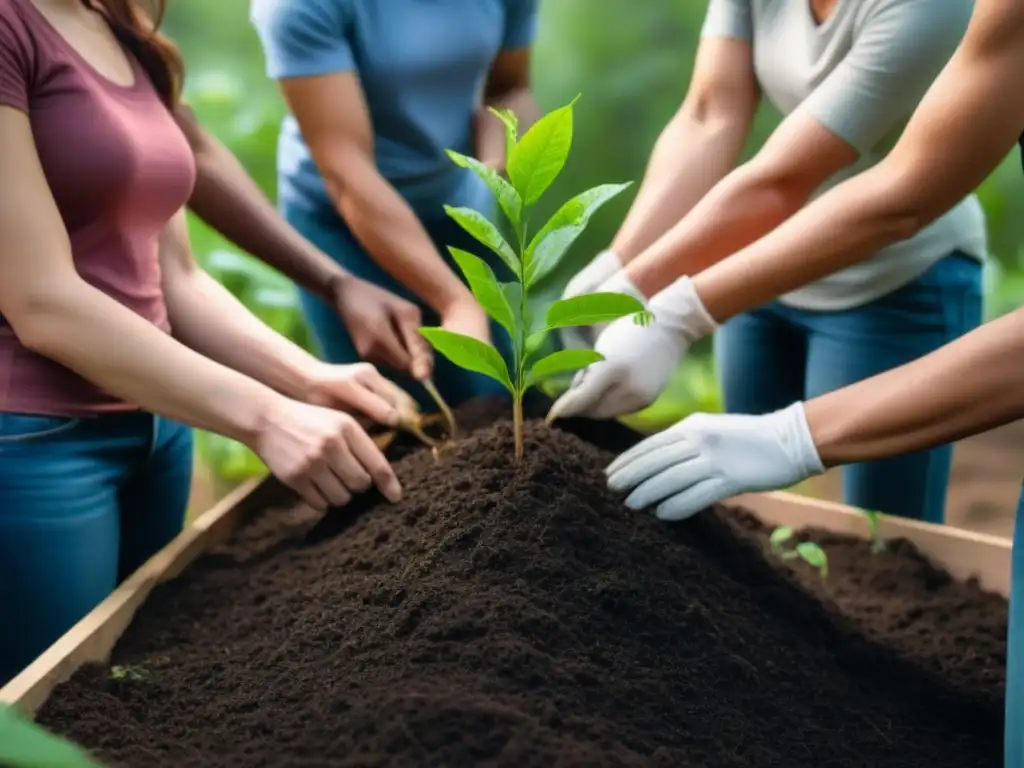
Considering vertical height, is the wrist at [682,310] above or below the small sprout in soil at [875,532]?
above

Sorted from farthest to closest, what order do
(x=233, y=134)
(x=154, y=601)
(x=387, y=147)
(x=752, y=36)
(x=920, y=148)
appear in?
(x=233, y=134)
(x=387, y=147)
(x=752, y=36)
(x=154, y=601)
(x=920, y=148)

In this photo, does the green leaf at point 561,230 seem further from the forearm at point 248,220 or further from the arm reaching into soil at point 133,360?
the forearm at point 248,220

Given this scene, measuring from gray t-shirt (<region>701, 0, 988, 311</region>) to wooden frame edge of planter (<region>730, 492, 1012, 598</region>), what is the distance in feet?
0.95

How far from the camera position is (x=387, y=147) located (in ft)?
5.14

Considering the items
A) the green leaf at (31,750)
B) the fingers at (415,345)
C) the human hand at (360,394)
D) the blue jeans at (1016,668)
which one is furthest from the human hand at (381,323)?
the green leaf at (31,750)

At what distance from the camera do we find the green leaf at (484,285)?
3.04 ft

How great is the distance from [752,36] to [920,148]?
18.4 inches

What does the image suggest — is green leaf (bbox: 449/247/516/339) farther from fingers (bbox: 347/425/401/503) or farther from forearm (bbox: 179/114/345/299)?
forearm (bbox: 179/114/345/299)

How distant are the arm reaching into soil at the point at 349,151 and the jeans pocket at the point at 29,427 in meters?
0.55

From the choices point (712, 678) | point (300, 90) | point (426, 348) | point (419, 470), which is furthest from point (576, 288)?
point (712, 678)

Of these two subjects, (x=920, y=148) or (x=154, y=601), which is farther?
(x=154, y=601)

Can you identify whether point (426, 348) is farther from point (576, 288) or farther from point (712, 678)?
point (712, 678)

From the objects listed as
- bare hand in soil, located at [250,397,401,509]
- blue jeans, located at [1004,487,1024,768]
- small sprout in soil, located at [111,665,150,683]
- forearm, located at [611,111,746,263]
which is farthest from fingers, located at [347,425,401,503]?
blue jeans, located at [1004,487,1024,768]

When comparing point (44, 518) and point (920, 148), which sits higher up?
point (920, 148)
